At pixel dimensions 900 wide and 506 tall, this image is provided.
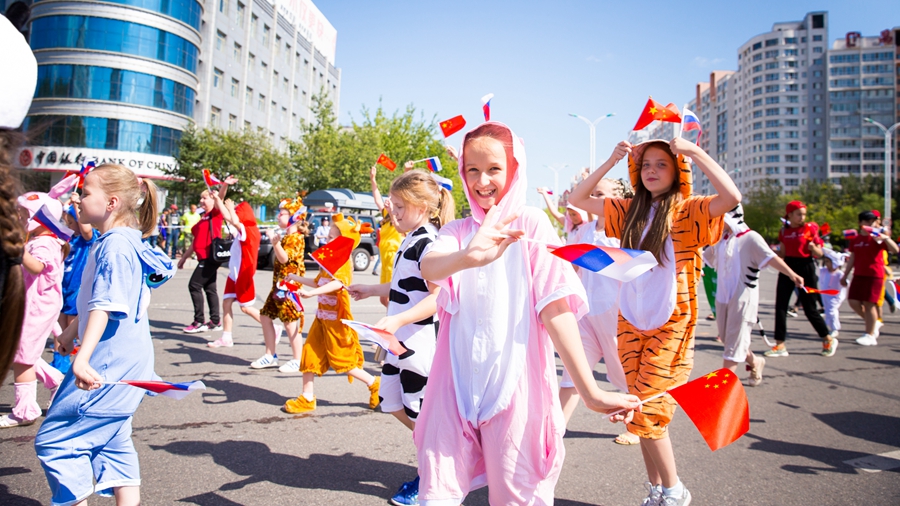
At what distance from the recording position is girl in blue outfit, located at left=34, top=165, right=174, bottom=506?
2510mm

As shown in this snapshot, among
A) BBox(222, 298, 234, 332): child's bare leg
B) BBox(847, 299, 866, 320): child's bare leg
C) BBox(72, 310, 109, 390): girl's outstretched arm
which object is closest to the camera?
BBox(72, 310, 109, 390): girl's outstretched arm

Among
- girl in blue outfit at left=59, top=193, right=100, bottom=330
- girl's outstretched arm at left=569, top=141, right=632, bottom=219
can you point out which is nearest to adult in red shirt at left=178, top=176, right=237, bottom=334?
girl in blue outfit at left=59, top=193, right=100, bottom=330

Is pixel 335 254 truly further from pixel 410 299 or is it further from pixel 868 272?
pixel 868 272

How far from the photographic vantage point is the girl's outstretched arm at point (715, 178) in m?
2.88

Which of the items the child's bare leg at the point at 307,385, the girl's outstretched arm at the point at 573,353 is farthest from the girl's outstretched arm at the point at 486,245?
the child's bare leg at the point at 307,385

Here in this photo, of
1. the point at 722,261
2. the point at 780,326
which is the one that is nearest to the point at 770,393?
the point at 722,261

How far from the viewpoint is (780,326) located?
786 centimetres

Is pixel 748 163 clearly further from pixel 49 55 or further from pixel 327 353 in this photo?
pixel 327 353

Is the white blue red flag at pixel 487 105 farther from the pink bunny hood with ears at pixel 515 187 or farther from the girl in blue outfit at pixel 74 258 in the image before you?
the girl in blue outfit at pixel 74 258

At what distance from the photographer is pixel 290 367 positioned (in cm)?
641

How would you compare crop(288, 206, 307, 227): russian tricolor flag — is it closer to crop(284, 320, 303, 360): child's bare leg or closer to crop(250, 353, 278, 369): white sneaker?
crop(284, 320, 303, 360): child's bare leg

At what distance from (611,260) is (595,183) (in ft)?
4.97

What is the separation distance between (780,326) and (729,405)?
254 inches

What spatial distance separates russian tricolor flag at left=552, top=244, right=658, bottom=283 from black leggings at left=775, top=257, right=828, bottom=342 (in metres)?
6.95
